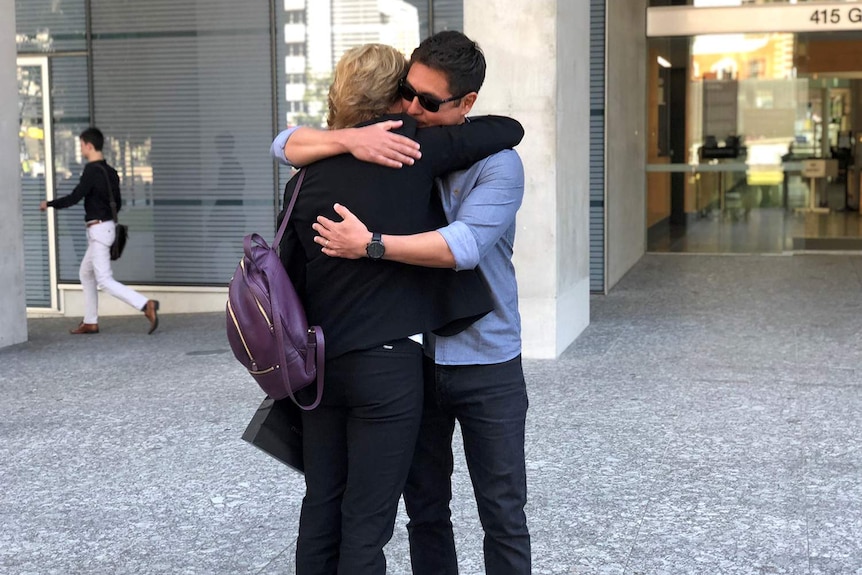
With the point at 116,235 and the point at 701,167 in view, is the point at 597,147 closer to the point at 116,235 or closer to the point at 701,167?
the point at 701,167

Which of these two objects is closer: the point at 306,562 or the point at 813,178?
the point at 306,562

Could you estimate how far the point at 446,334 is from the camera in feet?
9.67

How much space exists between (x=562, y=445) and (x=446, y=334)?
9.99ft

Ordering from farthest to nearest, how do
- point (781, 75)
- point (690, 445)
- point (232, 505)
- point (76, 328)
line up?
point (781, 75), point (76, 328), point (690, 445), point (232, 505)

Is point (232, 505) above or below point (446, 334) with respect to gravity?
below

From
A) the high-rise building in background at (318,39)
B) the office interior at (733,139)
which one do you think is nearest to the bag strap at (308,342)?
the high-rise building in background at (318,39)

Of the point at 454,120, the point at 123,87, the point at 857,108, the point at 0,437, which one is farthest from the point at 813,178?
the point at 454,120

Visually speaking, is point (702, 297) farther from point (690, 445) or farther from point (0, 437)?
point (0, 437)

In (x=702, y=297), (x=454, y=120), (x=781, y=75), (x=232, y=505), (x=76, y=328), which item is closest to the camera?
(x=454, y=120)

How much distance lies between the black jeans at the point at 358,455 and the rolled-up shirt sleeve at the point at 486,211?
299 millimetres

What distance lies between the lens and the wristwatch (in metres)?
2.70

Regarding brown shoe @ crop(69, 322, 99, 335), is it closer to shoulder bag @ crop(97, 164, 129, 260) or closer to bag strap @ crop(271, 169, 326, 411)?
shoulder bag @ crop(97, 164, 129, 260)

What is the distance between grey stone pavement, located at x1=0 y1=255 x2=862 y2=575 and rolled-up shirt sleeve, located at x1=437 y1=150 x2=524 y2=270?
169 cm

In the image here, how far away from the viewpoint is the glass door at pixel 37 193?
39.2ft
